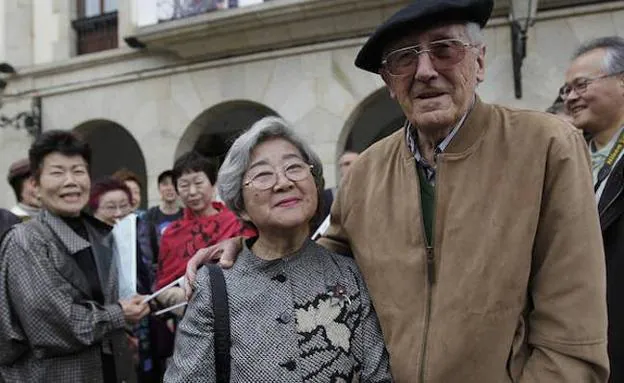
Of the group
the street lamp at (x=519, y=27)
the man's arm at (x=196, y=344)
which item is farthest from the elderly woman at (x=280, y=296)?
the street lamp at (x=519, y=27)

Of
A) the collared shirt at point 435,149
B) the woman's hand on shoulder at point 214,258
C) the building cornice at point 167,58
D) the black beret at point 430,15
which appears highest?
the building cornice at point 167,58

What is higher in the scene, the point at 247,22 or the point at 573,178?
the point at 247,22

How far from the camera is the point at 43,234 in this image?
314 cm

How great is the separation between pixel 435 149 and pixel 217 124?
10159 millimetres

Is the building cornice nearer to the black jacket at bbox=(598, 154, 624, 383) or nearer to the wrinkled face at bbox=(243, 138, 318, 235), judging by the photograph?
the black jacket at bbox=(598, 154, 624, 383)

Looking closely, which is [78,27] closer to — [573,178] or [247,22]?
[247,22]

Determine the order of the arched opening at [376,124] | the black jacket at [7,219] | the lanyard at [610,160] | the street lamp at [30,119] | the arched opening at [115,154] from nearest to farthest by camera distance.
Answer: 1. the lanyard at [610,160]
2. the black jacket at [7,219]
3. the arched opening at [376,124]
4. the street lamp at [30,119]
5. the arched opening at [115,154]

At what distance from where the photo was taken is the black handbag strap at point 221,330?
6.21 feet

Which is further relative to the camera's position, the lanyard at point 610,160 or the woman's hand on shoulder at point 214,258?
the lanyard at point 610,160

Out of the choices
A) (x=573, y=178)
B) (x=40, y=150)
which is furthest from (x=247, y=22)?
(x=573, y=178)

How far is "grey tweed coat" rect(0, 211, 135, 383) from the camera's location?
2.98 m

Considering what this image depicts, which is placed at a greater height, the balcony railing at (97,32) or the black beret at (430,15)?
the balcony railing at (97,32)

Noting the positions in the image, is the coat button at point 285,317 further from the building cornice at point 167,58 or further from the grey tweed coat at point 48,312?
the building cornice at point 167,58

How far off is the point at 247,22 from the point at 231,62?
0.84m
